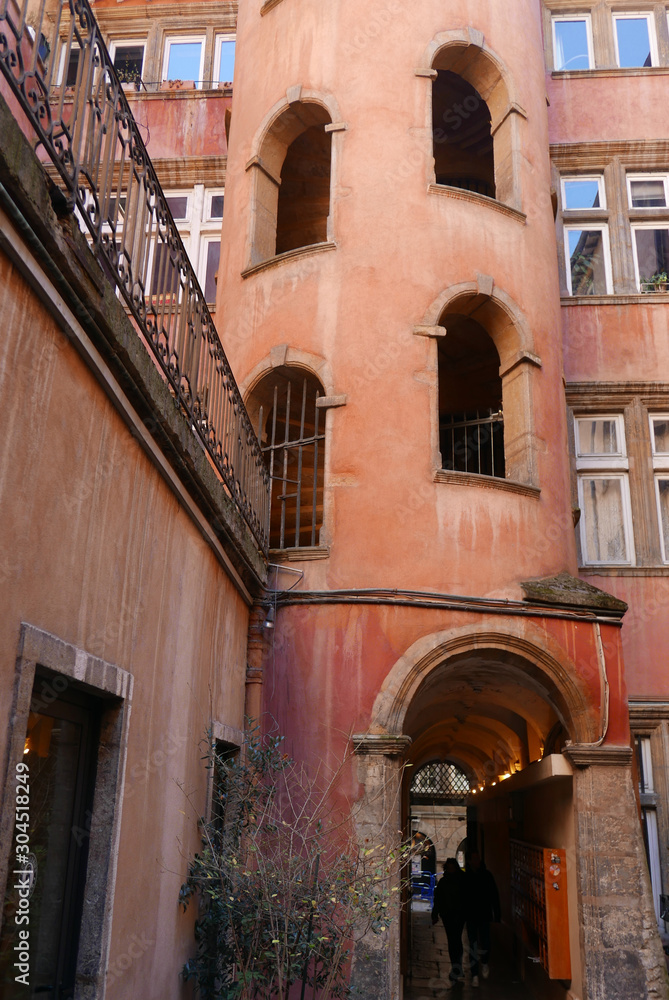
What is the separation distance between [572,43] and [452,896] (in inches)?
514

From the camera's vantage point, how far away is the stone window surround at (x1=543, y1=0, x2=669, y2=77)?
1479cm

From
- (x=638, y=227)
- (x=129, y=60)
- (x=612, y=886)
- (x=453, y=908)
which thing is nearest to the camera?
(x=612, y=886)

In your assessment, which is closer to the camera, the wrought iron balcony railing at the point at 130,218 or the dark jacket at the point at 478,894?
the wrought iron balcony railing at the point at 130,218

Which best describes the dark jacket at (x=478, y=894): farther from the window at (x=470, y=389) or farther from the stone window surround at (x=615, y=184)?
the stone window surround at (x=615, y=184)

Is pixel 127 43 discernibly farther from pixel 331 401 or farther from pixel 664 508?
pixel 664 508

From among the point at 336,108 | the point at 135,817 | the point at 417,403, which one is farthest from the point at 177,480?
the point at 336,108

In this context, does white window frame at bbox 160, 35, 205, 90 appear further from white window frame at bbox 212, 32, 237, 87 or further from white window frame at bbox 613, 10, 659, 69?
white window frame at bbox 613, 10, 659, 69

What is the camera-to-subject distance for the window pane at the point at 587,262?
1386 cm

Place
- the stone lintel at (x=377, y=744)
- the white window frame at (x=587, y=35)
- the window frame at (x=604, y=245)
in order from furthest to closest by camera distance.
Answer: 1. the white window frame at (x=587, y=35)
2. the window frame at (x=604, y=245)
3. the stone lintel at (x=377, y=744)

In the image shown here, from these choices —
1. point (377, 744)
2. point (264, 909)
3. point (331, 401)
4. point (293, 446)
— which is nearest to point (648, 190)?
point (331, 401)

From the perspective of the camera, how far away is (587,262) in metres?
14.0

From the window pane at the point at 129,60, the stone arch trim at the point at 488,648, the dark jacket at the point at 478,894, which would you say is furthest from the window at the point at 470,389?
Result: the window pane at the point at 129,60

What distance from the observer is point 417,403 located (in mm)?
9578

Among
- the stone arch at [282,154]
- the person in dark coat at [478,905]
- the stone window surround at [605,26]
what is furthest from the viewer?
the stone window surround at [605,26]
